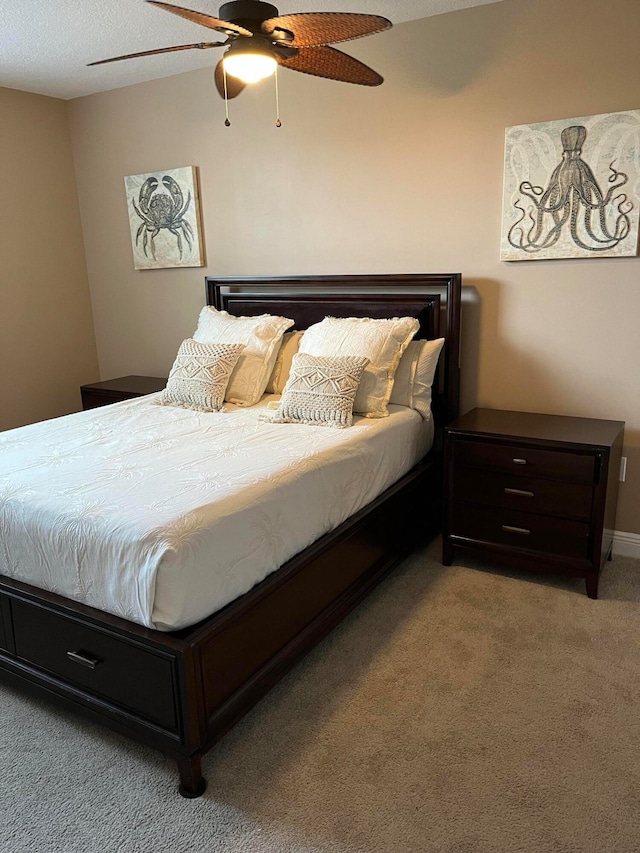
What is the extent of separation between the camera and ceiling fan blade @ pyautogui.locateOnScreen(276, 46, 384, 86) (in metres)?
2.35

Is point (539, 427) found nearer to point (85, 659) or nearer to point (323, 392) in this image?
point (323, 392)

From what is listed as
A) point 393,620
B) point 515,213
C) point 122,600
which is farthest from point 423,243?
point 122,600

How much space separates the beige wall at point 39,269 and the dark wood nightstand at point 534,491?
301 centimetres

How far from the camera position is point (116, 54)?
3531 millimetres

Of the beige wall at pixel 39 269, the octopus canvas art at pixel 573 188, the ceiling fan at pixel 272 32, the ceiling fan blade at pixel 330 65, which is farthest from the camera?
the beige wall at pixel 39 269

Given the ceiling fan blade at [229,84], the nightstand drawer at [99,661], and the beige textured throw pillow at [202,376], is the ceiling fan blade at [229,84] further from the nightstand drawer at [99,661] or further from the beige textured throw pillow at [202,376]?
the nightstand drawer at [99,661]

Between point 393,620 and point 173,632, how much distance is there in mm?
1125

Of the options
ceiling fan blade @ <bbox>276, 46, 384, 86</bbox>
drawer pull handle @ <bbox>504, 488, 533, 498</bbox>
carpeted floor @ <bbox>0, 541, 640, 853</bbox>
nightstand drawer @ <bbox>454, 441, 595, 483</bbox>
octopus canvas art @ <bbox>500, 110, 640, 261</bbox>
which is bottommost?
carpeted floor @ <bbox>0, 541, 640, 853</bbox>

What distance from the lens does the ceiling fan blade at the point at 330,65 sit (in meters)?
2.35

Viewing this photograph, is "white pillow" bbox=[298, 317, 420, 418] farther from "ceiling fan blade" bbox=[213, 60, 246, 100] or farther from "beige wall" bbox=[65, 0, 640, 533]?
"ceiling fan blade" bbox=[213, 60, 246, 100]

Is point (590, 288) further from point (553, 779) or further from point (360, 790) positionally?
point (360, 790)

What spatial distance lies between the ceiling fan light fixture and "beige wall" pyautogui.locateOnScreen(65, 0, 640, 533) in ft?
4.10

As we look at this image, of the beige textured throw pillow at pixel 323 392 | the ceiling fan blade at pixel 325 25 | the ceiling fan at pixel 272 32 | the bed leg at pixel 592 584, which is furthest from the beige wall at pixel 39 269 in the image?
the bed leg at pixel 592 584

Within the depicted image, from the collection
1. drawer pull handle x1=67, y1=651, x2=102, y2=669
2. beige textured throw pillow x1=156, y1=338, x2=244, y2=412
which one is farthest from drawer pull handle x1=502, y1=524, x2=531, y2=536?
drawer pull handle x1=67, y1=651, x2=102, y2=669
